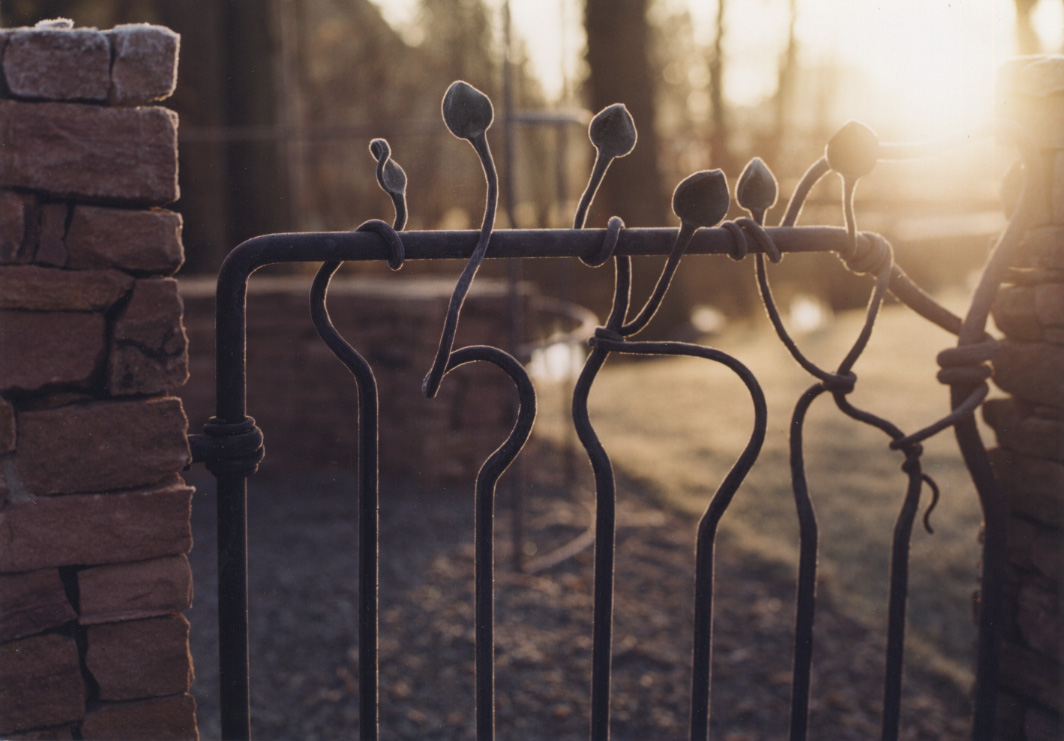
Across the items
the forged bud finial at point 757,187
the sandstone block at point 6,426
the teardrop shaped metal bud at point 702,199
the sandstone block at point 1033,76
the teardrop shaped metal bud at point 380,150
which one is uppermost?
the sandstone block at point 1033,76

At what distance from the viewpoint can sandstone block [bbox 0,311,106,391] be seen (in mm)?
1044

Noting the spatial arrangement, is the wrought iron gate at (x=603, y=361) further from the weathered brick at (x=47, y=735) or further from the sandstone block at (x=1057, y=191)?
the weathered brick at (x=47, y=735)

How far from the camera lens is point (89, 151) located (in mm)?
1054

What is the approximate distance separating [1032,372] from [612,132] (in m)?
0.96

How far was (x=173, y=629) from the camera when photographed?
1.15 metres

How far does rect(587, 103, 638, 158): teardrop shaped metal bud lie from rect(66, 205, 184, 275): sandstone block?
0.54 meters

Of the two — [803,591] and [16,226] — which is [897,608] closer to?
[803,591]

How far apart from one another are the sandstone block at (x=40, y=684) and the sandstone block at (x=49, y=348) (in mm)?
333

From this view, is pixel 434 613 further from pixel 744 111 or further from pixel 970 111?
pixel 744 111

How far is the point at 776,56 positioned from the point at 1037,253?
1850 cm

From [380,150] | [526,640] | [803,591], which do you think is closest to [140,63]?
[380,150]

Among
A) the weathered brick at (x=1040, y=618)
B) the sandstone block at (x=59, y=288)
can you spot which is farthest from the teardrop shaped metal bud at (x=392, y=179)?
the weathered brick at (x=1040, y=618)

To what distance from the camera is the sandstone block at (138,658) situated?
1.12m

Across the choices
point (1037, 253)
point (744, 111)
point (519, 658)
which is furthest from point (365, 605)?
point (744, 111)
